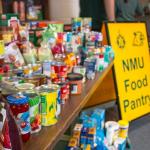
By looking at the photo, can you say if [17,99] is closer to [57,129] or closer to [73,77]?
[57,129]

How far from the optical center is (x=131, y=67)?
2.96 m

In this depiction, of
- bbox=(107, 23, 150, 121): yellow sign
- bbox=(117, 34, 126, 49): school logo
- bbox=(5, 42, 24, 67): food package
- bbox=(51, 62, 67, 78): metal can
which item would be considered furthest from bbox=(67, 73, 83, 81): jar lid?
bbox=(117, 34, 126, 49): school logo

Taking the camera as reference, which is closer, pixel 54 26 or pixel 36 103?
pixel 36 103

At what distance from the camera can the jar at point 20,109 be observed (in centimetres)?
95

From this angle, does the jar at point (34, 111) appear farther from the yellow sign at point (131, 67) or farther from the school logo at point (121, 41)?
the school logo at point (121, 41)

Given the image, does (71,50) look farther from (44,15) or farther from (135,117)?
(44,15)

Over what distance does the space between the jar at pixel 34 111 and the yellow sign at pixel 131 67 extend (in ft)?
5.68

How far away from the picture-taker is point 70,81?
155 centimetres

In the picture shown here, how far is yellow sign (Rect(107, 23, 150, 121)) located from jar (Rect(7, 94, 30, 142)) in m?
1.84

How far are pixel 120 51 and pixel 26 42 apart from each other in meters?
1.29

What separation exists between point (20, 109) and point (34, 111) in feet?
0.34

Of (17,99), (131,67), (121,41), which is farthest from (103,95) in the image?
(17,99)

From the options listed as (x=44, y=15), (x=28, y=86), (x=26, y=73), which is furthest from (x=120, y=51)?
(x=44, y=15)

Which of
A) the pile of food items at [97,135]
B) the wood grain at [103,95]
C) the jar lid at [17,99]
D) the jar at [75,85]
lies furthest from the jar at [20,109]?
the wood grain at [103,95]
